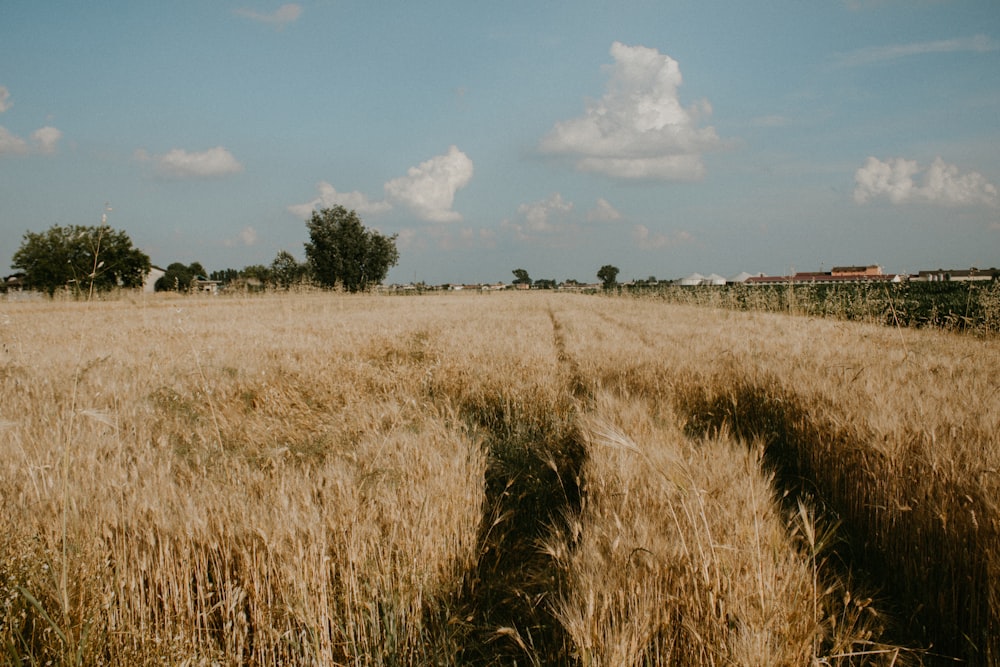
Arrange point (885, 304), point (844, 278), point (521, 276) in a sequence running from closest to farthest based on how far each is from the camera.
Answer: point (885, 304) → point (844, 278) → point (521, 276)

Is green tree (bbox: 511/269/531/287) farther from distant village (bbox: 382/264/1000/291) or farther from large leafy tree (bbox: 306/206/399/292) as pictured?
large leafy tree (bbox: 306/206/399/292)

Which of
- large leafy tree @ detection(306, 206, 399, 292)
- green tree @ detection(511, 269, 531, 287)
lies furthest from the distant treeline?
green tree @ detection(511, 269, 531, 287)

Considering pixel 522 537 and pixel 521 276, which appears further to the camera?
pixel 521 276

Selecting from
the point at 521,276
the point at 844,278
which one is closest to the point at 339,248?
the point at 844,278

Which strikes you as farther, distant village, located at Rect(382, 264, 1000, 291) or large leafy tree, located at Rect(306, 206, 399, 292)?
large leafy tree, located at Rect(306, 206, 399, 292)

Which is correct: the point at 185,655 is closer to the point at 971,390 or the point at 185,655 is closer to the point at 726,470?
the point at 726,470

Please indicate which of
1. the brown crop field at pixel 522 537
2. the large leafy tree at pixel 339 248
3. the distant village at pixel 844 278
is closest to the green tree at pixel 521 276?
the distant village at pixel 844 278

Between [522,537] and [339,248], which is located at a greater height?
[339,248]

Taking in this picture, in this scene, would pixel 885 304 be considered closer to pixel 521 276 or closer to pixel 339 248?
pixel 339 248

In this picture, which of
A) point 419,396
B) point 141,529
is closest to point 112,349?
point 419,396

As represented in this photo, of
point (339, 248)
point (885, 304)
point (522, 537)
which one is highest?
point (339, 248)

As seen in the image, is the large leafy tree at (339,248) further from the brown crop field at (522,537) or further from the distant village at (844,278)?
the brown crop field at (522,537)

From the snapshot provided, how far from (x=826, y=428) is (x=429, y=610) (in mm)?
2679

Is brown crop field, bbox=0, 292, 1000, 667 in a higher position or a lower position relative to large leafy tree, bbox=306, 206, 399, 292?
lower
